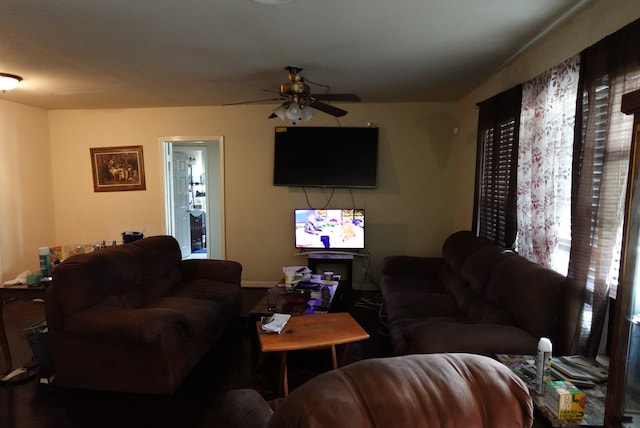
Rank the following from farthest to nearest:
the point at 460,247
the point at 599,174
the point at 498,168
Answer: the point at 460,247, the point at 498,168, the point at 599,174

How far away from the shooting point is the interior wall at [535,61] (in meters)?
1.87

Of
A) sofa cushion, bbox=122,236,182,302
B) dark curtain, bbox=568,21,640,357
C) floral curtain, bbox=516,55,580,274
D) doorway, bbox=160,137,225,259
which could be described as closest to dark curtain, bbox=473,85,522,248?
floral curtain, bbox=516,55,580,274

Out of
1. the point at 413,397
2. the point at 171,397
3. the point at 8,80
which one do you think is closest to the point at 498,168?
the point at 413,397

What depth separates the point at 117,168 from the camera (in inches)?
196

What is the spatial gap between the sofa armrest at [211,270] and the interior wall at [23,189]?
2525mm

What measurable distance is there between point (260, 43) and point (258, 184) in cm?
242

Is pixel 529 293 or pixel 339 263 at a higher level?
pixel 529 293

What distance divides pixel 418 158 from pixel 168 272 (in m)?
3.29

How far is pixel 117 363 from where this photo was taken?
233 centimetres

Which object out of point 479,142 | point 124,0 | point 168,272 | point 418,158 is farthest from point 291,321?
point 418,158

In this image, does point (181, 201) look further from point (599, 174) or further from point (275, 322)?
point (599, 174)

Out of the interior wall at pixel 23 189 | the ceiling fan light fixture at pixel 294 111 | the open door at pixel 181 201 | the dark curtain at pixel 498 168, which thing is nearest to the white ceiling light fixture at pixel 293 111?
the ceiling fan light fixture at pixel 294 111

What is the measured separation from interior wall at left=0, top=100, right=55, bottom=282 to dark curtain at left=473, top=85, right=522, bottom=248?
5.52m

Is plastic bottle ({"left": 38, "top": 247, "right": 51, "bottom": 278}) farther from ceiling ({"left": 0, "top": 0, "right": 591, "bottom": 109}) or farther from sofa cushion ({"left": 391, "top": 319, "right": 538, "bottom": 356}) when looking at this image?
sofa cushion ({"left": 391, "top": 319, "right": 538, "bottom": 356})
